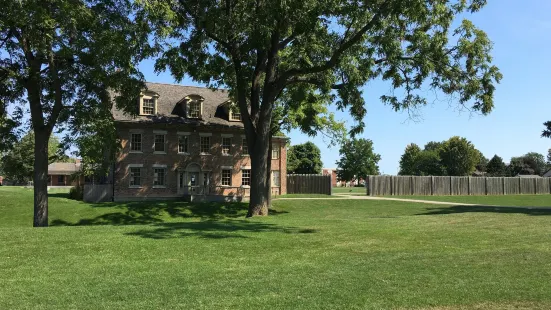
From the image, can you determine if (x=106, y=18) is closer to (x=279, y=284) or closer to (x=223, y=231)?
(x=223, y=231)

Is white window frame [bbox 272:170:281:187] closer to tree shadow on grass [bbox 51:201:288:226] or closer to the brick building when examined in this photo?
the brick building

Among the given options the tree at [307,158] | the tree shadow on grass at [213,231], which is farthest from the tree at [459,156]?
the tree shadow on grass at [213,231]

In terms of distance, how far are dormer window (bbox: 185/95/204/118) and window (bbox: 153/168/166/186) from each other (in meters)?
5.36

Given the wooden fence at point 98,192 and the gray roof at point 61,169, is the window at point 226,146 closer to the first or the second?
the wooden fence at point 98,192

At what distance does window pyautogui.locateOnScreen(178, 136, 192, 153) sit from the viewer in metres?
39.3

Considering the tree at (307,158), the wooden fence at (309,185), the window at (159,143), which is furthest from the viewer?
the tree at (307,158)

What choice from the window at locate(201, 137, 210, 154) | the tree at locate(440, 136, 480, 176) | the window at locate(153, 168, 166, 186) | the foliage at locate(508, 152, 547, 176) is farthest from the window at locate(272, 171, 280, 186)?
the foliage at locate(508, 152, 547, 176)

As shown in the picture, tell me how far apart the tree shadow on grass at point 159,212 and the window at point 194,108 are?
931cm

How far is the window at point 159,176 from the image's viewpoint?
38062mm

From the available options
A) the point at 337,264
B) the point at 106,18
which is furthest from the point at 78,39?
the point at 337,264

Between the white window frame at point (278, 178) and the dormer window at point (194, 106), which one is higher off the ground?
the dormer window at point (194, 106)

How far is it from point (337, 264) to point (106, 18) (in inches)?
576

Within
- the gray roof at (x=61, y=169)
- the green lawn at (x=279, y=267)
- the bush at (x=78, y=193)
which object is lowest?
the green lawn at (x=279, y=267)

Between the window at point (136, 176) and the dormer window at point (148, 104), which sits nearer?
the window at point (136, 176)
